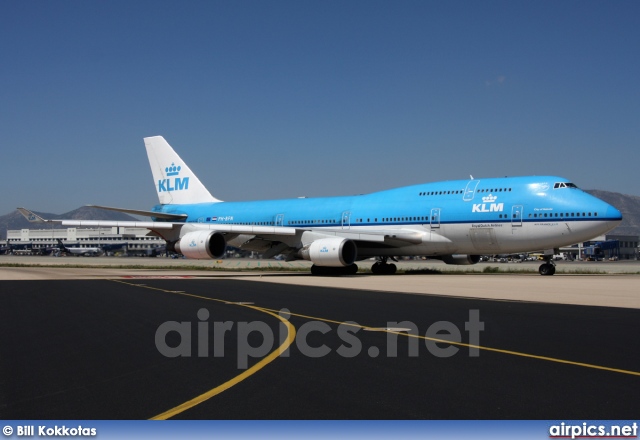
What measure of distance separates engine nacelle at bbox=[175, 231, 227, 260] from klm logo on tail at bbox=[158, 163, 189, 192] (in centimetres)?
1293

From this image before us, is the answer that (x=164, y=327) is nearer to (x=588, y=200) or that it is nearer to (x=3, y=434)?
(x=3, y=434)

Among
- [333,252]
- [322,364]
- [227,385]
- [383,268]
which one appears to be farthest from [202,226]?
[227,385]

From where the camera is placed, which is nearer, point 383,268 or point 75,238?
point 383,268

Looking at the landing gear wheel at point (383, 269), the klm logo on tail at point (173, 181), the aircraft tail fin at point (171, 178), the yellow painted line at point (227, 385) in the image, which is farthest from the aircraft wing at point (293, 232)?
the yellow painted line at point (227, 385)

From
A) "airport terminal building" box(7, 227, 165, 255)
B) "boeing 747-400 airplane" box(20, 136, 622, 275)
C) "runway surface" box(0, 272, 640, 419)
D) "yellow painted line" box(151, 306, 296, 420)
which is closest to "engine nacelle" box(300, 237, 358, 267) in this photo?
"boeing 747-400 airplane" box(20, 136, 622, 275)

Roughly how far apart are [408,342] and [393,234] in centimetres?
2577

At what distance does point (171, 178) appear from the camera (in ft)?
160

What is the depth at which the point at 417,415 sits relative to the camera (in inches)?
230

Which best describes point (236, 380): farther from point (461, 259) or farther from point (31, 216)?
point (31, 216)

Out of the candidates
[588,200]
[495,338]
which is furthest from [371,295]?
[588,200]

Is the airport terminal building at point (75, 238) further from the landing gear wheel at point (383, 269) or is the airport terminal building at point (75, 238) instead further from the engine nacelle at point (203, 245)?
the engine nacelle at point (203, 245)

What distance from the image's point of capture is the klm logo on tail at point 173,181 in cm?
4819

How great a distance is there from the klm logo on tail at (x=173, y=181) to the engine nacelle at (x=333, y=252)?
16901 millimetres

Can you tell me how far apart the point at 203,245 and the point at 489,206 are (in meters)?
14.6
